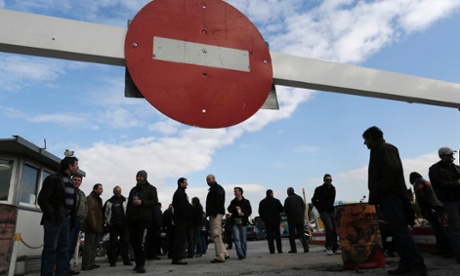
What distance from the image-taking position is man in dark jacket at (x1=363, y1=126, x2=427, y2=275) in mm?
3568

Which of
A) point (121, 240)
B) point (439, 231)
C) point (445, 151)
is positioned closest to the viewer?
point (445, 151)

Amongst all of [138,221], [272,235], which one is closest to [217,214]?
[138,221]

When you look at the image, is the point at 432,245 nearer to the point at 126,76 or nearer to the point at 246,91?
the point at 246,91

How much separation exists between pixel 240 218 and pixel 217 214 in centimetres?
92

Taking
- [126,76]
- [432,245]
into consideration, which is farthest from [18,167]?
[432,245]

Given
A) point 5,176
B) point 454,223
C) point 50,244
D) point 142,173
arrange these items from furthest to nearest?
1. point 5,176
2. point 142,173
3. point 454,223
4. point 50,244

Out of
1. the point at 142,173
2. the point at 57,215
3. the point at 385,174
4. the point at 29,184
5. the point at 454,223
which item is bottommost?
the point at 454,223

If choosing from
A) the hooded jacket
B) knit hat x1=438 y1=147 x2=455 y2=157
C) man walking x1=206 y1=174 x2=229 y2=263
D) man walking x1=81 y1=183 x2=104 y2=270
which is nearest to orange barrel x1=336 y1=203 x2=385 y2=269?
the hooded jacket

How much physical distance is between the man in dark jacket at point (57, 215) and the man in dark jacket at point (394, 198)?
3.48 meters

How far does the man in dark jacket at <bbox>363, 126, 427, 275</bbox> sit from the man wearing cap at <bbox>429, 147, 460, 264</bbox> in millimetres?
1088

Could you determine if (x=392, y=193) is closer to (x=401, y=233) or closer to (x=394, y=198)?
(x=394, y=198)

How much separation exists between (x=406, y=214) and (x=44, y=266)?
4.03 metres

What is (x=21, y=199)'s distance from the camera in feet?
22.0

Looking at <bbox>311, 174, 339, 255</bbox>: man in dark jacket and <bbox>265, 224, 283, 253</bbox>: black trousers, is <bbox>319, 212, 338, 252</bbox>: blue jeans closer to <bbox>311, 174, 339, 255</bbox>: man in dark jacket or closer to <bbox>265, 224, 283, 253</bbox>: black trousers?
<bbox>311, 174, 339, 255</bbox>: man in dark jacket
